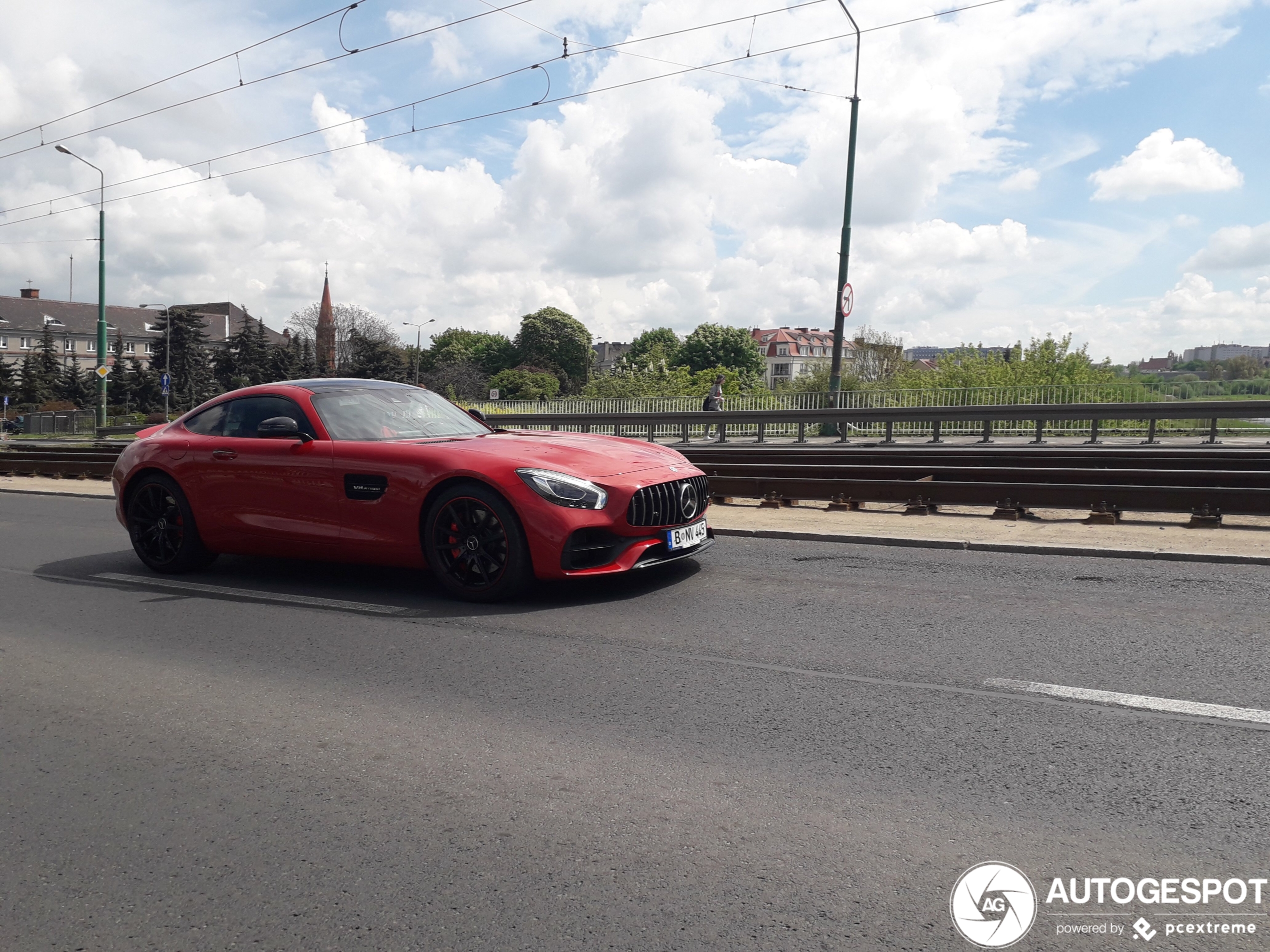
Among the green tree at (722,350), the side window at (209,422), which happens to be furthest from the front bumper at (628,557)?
the green tree at (722,350)

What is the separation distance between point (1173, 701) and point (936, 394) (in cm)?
2325

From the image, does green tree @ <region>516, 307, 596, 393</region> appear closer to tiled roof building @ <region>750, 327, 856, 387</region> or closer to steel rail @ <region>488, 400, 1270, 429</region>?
tiled roof building @ <region>750, 327, 856, 387</region>

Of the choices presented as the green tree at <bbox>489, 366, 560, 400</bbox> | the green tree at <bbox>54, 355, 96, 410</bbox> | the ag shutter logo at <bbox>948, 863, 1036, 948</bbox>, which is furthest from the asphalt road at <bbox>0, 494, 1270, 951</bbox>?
the green tree at <bbox>54, 355, 96, 410</bbox>

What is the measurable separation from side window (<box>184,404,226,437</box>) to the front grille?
10.8ft

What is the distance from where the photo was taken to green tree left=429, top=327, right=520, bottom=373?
123 metres

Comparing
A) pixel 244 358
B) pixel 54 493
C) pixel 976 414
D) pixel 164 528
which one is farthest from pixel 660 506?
pixel 244 358

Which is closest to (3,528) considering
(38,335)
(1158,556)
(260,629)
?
(260,629)

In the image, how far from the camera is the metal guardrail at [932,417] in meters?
16.8

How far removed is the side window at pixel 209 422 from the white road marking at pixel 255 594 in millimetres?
1103

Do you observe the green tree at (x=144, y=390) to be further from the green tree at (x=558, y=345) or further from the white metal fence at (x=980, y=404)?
the white metal fence at (x=980, y=404)

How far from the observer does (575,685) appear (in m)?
4.48

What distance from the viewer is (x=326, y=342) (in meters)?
95.0

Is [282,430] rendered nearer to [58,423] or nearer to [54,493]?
[54,493]

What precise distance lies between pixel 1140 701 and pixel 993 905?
1858 millimetres
